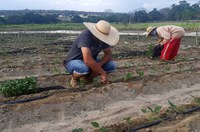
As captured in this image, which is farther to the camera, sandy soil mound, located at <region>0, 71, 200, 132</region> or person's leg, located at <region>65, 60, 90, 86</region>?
person's leg, located at <region>65, 60, 90, 86</region>

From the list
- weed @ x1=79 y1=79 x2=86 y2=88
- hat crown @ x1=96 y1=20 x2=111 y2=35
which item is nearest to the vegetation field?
weed @ x1=79 y1=79 x2=86 y2=88

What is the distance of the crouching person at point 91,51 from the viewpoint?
551 centimetres

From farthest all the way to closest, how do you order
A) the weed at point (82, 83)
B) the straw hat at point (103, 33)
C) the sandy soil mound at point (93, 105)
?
1. the weed at point (82, 83)
2. the straw hat at point (103, 33)
3. the sandy soil mound at point (93, 105)

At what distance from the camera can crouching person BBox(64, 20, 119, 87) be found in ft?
18.1

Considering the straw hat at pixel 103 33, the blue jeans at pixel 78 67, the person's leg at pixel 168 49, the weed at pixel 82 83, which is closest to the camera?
the straw hat at pixel 103 33

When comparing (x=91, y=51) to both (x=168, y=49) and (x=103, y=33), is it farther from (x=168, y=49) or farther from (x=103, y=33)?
(x=168, y=49)

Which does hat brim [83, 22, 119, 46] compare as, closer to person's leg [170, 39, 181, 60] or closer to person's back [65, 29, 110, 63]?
person's back [65, 29, 110, 63]

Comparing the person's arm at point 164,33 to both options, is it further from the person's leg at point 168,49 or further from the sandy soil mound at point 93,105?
the sandy soil mound at point 93,105

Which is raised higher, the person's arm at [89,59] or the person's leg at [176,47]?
the person's arm at [89,59]

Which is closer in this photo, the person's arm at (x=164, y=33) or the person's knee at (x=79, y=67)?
the person's knee at (x=79, y=67)

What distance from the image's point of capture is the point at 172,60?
9430 mm

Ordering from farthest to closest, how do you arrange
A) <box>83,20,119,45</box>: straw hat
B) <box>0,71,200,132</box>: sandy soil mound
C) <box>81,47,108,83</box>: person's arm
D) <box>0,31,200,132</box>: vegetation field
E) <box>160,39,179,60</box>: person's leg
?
<box>160,39,179,60</box>: person's leg < <box>83,20,119,45</box>: straw hat < <box>81,47,108,83</box>: person's arm < <box>0,71,200,132</box>: sandy soil mound < <box>0,31,200,132</box>: vegetation field

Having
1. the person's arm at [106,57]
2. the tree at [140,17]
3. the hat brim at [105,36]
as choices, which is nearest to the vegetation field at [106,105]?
the person's arm at [106,57]

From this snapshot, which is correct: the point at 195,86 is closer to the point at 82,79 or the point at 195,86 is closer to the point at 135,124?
the point at 82,79
